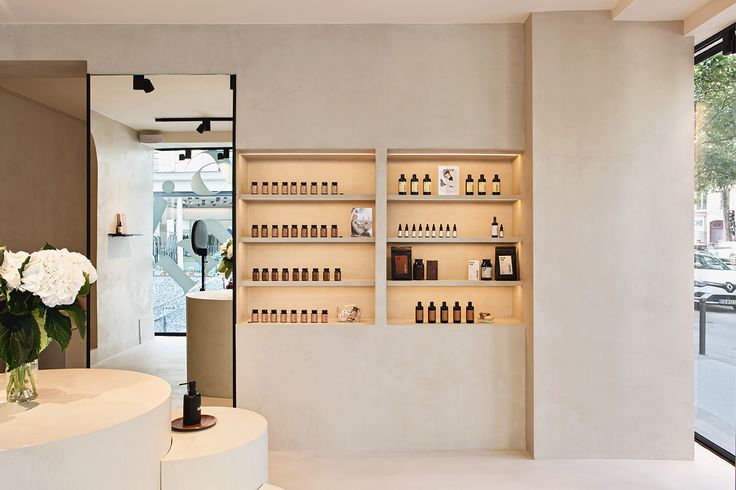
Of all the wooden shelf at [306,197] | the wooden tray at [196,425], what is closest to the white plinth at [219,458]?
the wooden tray at [196,425]

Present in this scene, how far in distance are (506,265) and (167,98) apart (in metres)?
2.46

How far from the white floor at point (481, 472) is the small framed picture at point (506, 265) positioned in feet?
3.67

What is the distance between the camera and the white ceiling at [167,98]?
3600 millimetres

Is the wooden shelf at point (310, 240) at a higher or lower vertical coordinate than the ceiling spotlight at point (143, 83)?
lower

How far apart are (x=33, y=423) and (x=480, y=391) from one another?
2.58 metres

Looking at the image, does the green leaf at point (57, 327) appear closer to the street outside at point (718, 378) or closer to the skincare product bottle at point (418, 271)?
the skincare product bottle at point (418, 271)

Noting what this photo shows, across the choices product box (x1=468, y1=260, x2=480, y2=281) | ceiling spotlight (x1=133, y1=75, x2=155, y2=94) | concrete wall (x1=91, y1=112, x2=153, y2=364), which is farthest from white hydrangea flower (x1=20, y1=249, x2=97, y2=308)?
product box (x1=468, y1=260, x2=480, y2=281)

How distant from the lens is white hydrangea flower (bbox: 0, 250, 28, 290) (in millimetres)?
1854

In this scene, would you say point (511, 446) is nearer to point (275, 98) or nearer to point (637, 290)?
point (637, 290)

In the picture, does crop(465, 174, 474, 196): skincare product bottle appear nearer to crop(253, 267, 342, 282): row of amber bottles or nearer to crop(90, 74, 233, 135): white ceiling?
crop(253, 267, 342, 282): row of amber bottles

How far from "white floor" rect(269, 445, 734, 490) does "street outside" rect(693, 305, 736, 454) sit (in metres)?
0.18

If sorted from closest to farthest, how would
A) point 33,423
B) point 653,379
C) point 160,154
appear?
1. point 33,423
2. point 653,379
3. point 160,154

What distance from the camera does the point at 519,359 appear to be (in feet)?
11.8

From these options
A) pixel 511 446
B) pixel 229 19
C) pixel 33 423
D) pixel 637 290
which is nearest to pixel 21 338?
pixel 33 423
